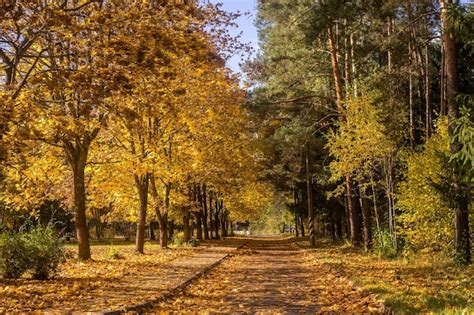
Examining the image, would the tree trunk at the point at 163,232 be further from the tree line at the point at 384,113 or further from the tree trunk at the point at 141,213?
the tree line at the point at 384,113

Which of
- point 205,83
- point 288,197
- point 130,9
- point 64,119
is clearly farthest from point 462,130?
point 288,197

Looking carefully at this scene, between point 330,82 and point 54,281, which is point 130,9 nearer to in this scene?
point 54,281

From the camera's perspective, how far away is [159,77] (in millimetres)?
11039

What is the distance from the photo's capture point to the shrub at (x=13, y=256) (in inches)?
456

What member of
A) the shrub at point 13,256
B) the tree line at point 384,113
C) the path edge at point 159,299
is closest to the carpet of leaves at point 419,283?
the tree line at point 384,113

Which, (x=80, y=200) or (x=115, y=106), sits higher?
(x=115, y=106)

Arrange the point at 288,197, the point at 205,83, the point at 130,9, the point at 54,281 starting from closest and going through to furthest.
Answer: the point at 130,9, the point at 54,281, the point at 205,83, the point at 288,197

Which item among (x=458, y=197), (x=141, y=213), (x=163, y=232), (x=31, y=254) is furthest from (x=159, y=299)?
(x=163, y=232)

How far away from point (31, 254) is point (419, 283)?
28.4 feet

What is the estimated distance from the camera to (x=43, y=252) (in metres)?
11.9

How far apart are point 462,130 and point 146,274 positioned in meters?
8.89

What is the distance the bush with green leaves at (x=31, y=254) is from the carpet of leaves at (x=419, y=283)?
7.13 m

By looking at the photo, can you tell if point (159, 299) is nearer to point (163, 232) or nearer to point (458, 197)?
point (458, 197)

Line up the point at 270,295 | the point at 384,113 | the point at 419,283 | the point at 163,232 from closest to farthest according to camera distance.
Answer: the point at 419,283 → the point at 270,295 → the point at 384,113 → the point at 163,232
